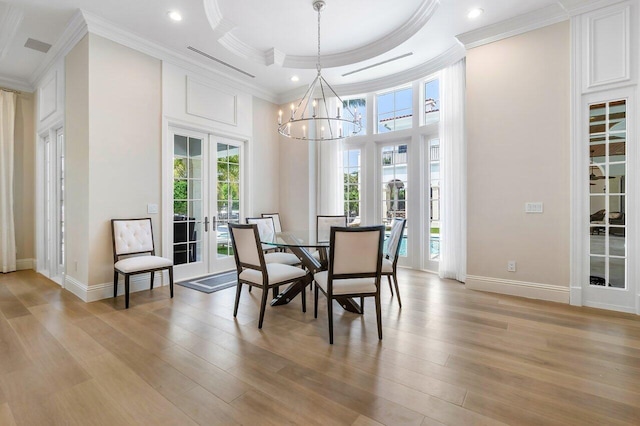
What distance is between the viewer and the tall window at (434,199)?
4.97m

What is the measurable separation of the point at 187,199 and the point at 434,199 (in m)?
3.90

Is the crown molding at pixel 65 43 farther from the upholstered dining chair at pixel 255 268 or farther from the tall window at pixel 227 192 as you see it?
the upholstered dining chair at pixel 255 268

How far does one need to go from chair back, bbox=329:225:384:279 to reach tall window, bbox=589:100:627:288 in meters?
2.57

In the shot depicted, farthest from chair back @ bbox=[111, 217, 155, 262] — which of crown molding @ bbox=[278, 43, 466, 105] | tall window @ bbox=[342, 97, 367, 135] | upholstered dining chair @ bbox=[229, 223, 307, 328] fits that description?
tall window @ bbox=[342, 97, 367, 135]

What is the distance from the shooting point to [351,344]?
2.47 m

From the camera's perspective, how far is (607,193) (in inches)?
127

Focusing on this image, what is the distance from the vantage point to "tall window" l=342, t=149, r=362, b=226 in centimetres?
566

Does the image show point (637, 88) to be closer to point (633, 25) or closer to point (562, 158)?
point (633, 25)

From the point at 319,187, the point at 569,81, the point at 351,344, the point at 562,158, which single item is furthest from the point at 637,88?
the point at 319,187

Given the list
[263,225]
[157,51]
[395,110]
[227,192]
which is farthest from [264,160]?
[395,110]

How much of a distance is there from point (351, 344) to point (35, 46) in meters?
5.47

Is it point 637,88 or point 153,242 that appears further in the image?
point 153,242

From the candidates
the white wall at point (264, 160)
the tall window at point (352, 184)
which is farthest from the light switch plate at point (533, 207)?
the white wall at point (264, 160)

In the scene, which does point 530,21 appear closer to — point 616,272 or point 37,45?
point 616,272
